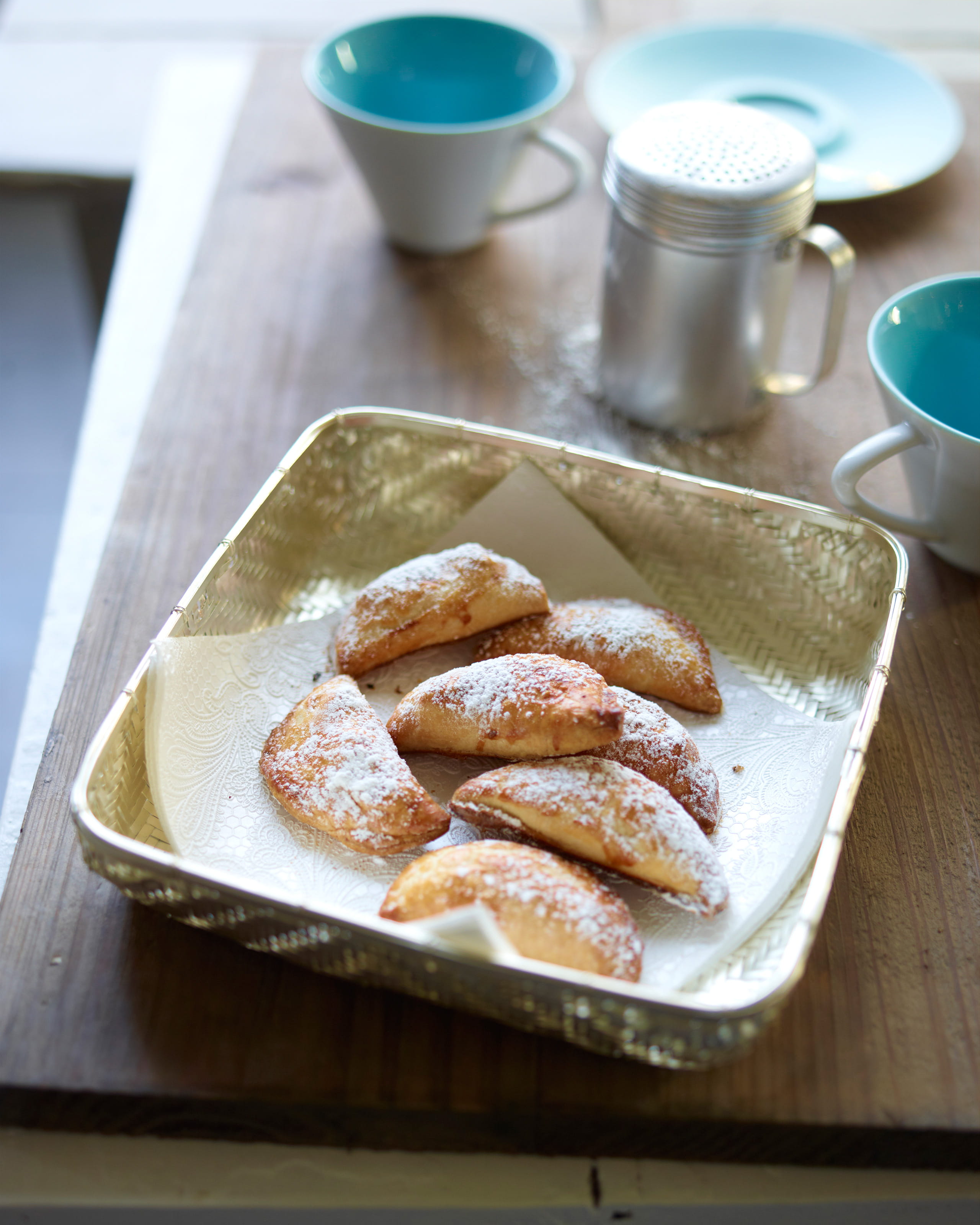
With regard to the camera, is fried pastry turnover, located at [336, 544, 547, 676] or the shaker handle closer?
fried pastry turnover, located at [336, 544, 547, 676]

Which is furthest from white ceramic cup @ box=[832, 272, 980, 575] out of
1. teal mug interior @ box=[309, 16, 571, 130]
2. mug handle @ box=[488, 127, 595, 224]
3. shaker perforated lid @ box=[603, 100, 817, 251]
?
teal mug interior @ box=[309, 16, 571, 130]

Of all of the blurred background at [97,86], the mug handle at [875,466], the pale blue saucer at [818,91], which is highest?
the pale blue saucer at [818,91]

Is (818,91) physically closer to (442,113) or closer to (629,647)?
(442,113)

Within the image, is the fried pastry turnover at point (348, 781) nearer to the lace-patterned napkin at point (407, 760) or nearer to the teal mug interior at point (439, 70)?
the lace-patterned napkin at point (407, 760)

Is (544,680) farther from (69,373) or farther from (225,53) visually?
(69,373)

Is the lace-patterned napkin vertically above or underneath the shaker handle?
underneath

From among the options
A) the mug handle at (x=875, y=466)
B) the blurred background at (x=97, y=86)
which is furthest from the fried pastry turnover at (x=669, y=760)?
the blurred background at (x=97, y=86)

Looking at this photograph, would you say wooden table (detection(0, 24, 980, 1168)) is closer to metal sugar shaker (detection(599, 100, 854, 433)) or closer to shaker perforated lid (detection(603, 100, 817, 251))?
metal sugar shaker (detection(599, 100, 854, 433))
